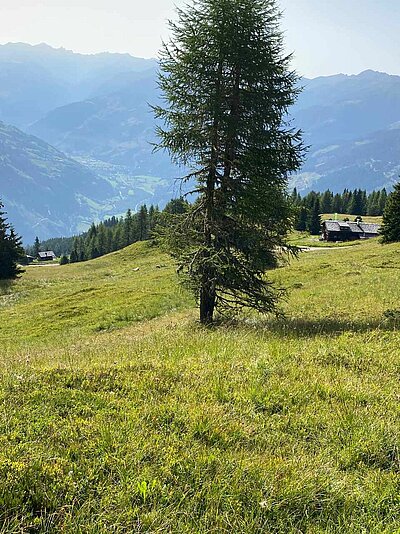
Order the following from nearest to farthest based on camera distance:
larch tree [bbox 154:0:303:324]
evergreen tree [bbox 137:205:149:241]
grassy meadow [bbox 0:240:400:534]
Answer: grassy meadow [bbox 0:240:400:534] < larch tree [bbox 154:0:303:324] < evergreen tree [bbox 137:205:149:241]

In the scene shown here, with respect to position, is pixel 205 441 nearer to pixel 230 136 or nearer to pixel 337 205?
pixel 230 136

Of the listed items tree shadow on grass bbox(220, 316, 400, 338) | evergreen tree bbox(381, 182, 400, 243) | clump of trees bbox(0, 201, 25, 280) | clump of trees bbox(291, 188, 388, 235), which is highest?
clump of trees bbox(291, 188, 388, 235)

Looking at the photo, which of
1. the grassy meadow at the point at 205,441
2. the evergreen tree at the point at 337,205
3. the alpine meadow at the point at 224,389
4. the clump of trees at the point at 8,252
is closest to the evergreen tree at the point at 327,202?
the evergreen tree at the point at 337,205

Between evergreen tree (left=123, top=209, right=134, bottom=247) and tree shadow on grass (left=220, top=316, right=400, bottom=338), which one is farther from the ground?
evergreen tree (left=123, top=209, right=134, bottom=247)

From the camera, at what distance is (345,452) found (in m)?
4.84

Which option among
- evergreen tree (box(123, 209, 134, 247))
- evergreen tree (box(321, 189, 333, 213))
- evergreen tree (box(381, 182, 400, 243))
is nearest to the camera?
evergreen tree (box(381, 182, 400, 243))

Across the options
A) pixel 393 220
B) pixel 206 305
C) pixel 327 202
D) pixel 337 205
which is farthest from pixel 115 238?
pixel 206 305

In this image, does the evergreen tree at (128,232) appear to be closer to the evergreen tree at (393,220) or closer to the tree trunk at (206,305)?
the evergreen tree at (393,220)

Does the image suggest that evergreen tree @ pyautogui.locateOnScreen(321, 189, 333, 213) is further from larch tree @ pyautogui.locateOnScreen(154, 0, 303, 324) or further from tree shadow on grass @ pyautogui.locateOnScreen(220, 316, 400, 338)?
tree shadow on grass @ pyautogui.locateOnScreen(220, 316, 400, 338)

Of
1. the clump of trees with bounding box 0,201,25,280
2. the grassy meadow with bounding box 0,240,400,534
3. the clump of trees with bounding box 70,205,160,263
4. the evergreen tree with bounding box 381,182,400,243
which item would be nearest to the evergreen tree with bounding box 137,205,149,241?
the clump of trees with bounding box 70,205,160,263

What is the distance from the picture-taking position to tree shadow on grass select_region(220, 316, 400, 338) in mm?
11559

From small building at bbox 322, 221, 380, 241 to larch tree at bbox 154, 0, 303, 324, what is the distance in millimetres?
88510

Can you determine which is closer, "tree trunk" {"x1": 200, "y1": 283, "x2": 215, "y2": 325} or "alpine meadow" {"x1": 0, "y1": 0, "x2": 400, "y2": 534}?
"alpine meadow" {"x1": 0, "y1": 0, "x2": 400, "y2": 534}

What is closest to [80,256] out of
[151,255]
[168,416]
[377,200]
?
[151,255]
